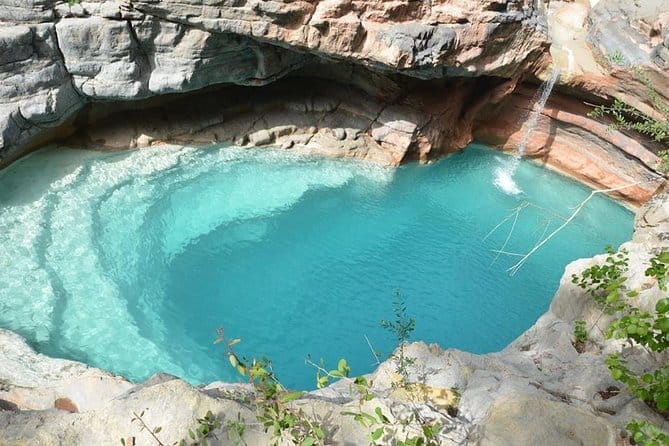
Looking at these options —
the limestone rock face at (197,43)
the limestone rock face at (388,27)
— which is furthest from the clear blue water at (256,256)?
the limestone rock face at (388,27)

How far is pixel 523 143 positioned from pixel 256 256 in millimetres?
6315

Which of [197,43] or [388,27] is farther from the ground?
[388,27]

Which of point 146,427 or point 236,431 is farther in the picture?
point 236,431

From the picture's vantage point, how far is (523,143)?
10305 millimetres

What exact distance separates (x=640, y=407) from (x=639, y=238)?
3.21 m

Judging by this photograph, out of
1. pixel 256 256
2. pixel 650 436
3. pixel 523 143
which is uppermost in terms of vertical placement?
pixel 650 436

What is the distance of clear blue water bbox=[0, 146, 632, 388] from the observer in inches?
229

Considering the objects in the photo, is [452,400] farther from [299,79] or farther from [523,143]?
[523,143]

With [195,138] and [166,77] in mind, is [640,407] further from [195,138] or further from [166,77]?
[195,138]

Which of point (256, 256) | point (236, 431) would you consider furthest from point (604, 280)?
point (256, 256)

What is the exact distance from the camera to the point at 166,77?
7.60 meters

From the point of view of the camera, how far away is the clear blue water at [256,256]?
5805 millimetres

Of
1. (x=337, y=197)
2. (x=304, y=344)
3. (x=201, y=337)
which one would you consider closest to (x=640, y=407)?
(x=304, y=344)

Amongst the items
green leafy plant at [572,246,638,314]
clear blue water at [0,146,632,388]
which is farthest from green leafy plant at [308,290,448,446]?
clear blue water at [0,146,632,388]
